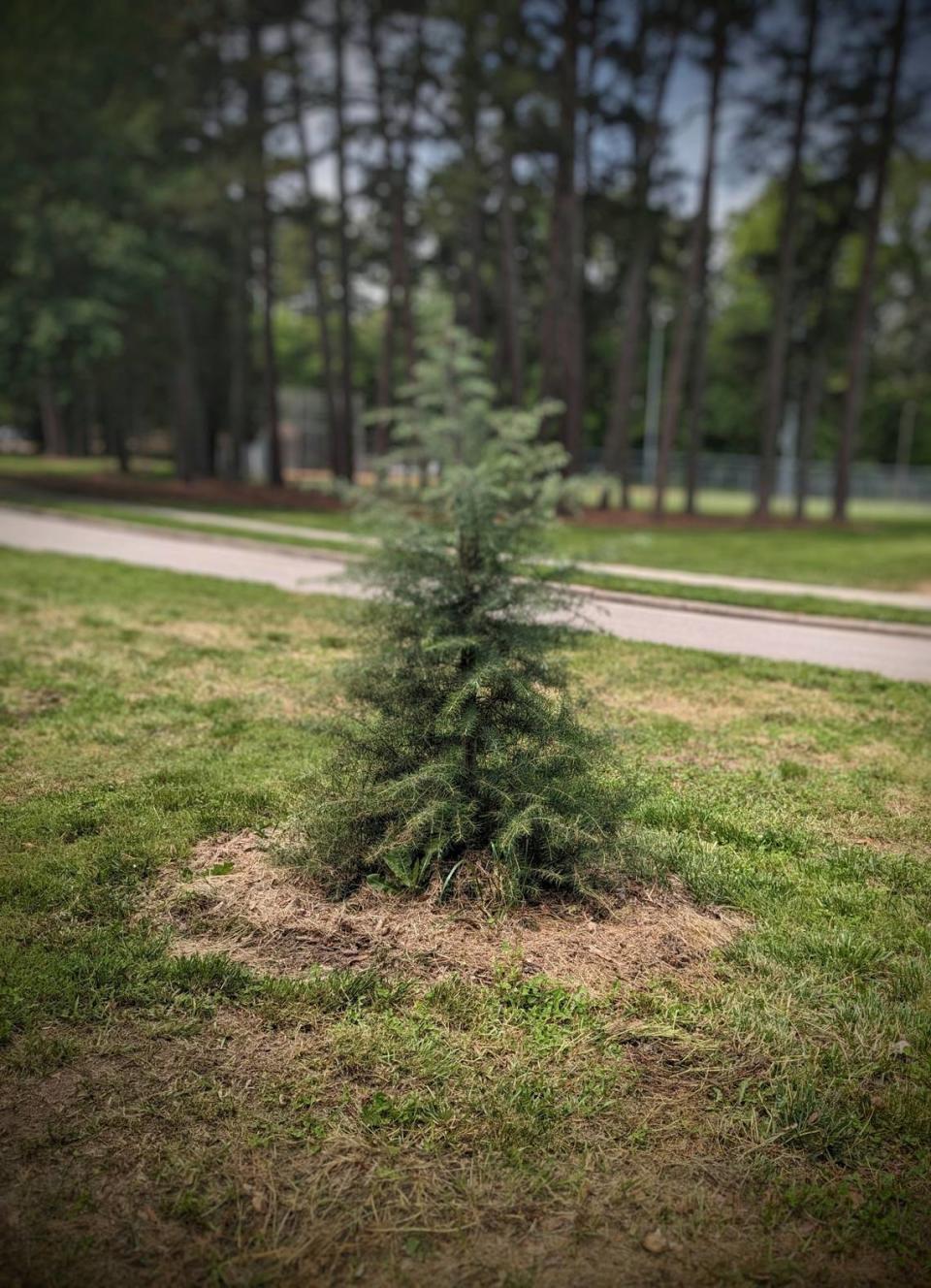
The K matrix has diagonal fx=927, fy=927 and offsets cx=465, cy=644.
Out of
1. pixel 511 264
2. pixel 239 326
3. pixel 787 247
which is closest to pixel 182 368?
pixel 239 326

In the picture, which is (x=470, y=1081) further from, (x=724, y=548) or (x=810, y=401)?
(x=810, y=401)

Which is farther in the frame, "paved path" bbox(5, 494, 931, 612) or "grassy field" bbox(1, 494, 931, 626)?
"paved path" bbox(5, 494, 931, 612)

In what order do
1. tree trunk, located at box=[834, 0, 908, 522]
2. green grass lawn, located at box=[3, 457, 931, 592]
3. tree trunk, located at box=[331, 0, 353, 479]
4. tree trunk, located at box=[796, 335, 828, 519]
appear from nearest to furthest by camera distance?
green grass lawn, located at box=[3, 457, 931, 592]
tree trunk, located at box=[834, 0, 908, 522]
tree trunk, located at box=[331, 0, 353, 479]
tree trunk, located at box=[796, 335, 828, 519]

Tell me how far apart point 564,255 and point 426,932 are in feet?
69.0

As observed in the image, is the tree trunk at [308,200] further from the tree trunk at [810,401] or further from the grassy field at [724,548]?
the tree trunk at [810,401]

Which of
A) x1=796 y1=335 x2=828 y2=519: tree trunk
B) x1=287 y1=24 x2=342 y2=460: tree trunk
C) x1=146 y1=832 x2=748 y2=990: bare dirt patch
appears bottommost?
x1=146 y1=832 x2=748 y2=990: bare dirt patch

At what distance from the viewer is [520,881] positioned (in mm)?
3834

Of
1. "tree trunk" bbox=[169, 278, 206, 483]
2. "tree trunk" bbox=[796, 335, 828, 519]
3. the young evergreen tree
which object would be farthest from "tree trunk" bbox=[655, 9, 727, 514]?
the young evergreen tree

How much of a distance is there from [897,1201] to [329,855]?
2341mm

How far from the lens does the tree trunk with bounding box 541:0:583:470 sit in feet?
67.3

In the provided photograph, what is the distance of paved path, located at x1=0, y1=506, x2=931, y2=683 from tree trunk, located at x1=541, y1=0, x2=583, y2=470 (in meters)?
9.24

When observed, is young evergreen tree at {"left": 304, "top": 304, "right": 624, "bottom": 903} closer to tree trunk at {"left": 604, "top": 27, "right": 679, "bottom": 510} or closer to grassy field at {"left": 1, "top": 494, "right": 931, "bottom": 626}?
grassy field at {"left": 1, "top": 494, "right": 931, "bottom": 626}

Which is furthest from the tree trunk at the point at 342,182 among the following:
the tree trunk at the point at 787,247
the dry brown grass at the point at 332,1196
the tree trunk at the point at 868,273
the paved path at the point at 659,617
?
the dry brown grass at the point at 332,1196

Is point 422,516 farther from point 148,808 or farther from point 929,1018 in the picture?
point 929,1018
